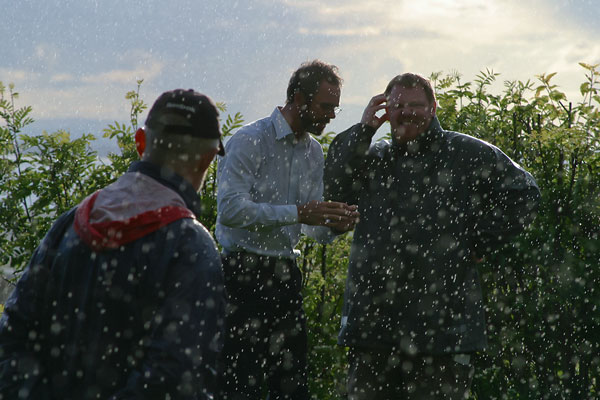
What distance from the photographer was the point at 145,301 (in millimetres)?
1894

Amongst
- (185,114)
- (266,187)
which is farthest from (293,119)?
(185,114)

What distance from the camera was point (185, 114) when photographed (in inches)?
80.8

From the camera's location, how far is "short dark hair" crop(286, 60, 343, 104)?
442 centimetres

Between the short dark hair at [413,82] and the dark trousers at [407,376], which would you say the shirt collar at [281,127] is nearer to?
the short dark hair at [413,82]

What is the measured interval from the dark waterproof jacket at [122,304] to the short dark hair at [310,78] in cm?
255

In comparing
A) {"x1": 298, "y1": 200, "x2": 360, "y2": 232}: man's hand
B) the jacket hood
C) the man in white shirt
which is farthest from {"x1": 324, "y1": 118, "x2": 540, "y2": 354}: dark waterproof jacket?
the jacket hood

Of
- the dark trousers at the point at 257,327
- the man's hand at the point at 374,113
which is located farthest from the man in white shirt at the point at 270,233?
the man's hand at the point at 374,113

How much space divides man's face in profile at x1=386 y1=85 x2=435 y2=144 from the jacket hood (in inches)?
89.7

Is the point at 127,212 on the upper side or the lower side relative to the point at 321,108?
lower

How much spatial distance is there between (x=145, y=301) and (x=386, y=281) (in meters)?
2.23

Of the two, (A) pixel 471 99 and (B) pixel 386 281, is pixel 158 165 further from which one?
(A) pixel 471 99

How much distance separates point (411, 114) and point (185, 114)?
7.29 feet

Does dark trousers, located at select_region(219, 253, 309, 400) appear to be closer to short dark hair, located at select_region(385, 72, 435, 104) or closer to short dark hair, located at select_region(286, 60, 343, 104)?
short dark hair, located at select_region(286, 60, 343, 104)

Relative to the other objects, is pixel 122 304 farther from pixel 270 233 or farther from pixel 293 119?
pixel 293 119
